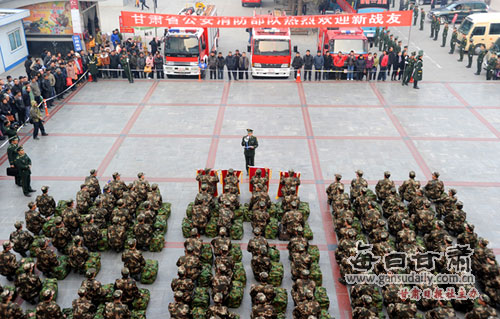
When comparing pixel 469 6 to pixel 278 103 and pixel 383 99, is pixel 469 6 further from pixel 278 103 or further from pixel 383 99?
pixel 278 103

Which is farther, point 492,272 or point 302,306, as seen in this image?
point 492,272

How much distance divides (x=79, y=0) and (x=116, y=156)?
44.5 feet

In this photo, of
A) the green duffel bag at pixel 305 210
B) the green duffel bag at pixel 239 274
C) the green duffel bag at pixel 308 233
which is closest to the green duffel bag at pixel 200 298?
the green duffel bag at pixel 239 274

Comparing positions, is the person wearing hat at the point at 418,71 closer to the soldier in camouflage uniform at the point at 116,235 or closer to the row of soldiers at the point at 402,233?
the row of soldiers at the point at 402,233

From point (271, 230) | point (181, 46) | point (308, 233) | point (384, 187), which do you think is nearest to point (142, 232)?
point (271, 230)

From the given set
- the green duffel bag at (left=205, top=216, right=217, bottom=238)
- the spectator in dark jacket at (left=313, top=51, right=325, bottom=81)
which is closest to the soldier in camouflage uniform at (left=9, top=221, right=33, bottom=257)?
the green duffel bag at (left=205, top=216, right=217, bottom=238)

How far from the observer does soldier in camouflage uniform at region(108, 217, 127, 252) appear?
1113 centimetres

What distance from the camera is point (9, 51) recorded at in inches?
966

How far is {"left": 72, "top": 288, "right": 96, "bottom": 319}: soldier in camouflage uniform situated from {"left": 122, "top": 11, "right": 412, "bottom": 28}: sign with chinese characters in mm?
17072

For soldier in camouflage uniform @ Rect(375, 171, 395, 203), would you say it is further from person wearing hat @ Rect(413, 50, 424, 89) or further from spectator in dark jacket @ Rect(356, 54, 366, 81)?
spectator in dark jacket @ Rect(356, 54, 366, 81)

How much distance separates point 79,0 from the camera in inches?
996

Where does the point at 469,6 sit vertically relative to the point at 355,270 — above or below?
above

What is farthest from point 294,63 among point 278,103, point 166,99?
point 166,99

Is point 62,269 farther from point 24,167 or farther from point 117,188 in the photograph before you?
point 24,167
